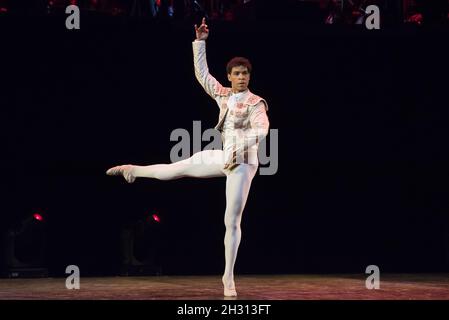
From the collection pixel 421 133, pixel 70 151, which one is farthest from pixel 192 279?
pixel 421 133

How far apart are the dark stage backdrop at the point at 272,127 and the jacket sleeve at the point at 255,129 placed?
2557 millimetres

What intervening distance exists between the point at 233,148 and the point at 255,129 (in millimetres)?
200

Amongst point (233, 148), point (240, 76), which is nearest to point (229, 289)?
point (233, 148)

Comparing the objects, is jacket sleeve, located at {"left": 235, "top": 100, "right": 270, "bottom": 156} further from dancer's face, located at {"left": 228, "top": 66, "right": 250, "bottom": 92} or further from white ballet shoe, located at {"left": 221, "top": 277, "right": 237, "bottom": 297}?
white ballet shoe, located at {"left": 221, "top": 277, "right": 237, "bottom": 297}

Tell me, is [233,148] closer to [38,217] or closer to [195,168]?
[195,168]

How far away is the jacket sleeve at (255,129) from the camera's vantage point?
20.6 feet

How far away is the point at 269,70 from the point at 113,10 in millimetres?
1633

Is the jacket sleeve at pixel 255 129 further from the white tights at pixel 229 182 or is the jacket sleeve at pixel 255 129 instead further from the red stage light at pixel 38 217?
the red stage light at pixel 38 217

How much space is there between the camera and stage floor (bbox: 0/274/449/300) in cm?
669

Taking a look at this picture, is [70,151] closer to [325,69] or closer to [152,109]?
[152,109]

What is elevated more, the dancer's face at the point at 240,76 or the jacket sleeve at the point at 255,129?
the dancer's face at the point at 240,76

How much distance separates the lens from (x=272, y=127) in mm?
9055

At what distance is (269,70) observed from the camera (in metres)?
9.11

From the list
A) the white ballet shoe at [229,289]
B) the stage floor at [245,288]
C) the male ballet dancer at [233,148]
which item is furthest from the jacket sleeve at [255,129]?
the stage floor at [245,288]
